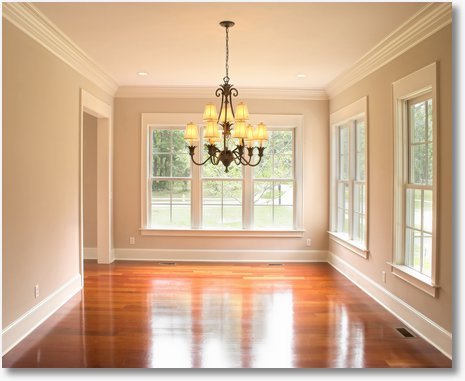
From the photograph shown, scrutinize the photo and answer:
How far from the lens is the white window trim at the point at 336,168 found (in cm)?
550

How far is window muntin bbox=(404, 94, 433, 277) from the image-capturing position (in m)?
4.07

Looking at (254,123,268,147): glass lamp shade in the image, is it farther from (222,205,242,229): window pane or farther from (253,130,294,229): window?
(222,205,242,229): window pane

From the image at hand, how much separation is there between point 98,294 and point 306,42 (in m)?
3.54

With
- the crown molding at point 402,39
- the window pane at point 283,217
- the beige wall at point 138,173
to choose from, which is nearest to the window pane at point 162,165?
the beige wall at point 138,173

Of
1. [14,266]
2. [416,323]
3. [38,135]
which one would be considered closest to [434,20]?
[416,323]

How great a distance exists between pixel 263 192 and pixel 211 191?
2.71ft

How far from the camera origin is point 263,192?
7.44 m

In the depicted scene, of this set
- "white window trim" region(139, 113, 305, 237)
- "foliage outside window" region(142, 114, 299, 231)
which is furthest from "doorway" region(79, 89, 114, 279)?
"foliage outside window" region(142, 114, 299, 231)

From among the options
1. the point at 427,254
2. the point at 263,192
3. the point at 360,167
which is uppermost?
the point at 360,167

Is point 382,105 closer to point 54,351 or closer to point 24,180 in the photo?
point 24,180

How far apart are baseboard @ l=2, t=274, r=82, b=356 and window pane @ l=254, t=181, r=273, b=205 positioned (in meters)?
3.08

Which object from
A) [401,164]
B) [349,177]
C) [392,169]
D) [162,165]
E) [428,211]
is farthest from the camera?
[162,165]

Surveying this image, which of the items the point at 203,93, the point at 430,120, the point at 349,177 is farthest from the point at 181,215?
the point at 430,120

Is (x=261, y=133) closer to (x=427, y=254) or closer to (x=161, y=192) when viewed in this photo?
(x=427, y=254)
